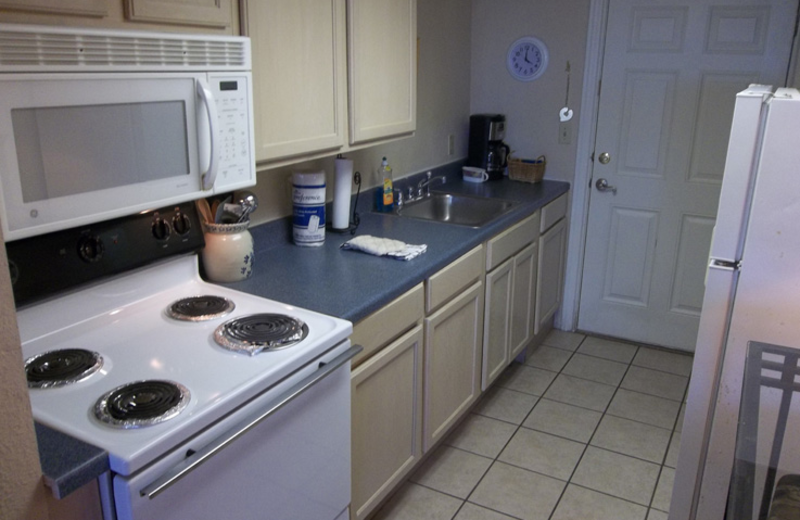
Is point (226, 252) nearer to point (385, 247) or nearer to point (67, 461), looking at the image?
point (385, 247)

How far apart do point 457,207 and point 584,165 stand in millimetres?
844

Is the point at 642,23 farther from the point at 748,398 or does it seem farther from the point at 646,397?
→ the point at 748,398

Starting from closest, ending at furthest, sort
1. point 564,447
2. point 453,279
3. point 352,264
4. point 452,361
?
point 352,264 < point 453,279 < point 452,361 < point 564,447

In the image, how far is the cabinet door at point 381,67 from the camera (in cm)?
217

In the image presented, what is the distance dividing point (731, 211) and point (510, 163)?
189cm

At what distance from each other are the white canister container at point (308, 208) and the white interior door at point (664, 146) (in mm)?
1907

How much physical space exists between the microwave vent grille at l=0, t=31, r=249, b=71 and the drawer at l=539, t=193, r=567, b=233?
2.03 m

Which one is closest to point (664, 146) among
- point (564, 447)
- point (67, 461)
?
point (564, 447)

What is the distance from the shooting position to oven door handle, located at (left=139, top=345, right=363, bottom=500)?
1.17 m

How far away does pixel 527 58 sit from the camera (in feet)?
11.9

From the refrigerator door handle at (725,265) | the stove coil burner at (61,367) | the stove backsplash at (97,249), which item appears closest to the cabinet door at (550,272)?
the refrigerator door handle at (725,265)

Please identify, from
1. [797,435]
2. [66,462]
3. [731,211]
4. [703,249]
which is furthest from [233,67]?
[703,249]

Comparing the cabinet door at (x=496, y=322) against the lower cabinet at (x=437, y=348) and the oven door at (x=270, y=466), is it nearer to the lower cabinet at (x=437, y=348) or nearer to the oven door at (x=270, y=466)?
the lower cabinet at (x=437, y=348)

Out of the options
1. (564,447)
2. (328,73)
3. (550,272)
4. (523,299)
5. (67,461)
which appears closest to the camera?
(67,461)
